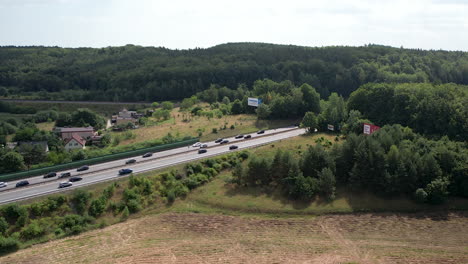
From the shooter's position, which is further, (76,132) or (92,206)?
(76,132)

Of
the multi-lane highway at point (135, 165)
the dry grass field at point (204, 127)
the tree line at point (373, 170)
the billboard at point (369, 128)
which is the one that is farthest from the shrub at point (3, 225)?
the billboard at point (369, 128)

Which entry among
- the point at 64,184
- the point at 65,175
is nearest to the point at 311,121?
the point at 65,175

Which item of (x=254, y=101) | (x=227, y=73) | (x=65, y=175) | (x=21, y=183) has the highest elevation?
(x=227, y=73)

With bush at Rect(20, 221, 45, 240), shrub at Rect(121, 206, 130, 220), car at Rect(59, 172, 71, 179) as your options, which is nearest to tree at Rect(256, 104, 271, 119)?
car at Rect(59, 172, 71, 179)

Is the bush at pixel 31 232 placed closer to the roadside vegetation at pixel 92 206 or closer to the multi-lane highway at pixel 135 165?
the roadside vegetation at pixel 92 206

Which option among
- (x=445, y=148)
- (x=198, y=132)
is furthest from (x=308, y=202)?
(x=198, y=132)

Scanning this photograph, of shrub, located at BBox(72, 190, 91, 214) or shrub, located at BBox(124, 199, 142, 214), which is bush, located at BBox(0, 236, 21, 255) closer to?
shrub, located at BBox(72, 190, 91, 214)

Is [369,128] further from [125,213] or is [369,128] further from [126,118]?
[126,118]
